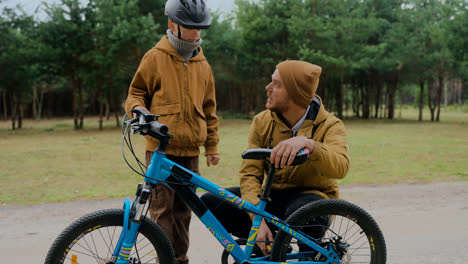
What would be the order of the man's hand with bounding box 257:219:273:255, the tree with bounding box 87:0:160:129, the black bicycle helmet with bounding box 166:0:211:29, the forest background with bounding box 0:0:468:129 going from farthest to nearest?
the forest background with bounding box 0:0:468:129 → the tree with bounding box 87:0:160:129 → the black bicycle helmet with bounding box 166:0:211:29 → the man's hand with bounding box 257:219:273:255

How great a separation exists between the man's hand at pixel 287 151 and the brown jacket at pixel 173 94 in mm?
932

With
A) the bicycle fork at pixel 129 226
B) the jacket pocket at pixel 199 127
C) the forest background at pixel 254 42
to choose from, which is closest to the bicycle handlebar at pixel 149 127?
the bicycle fork at pixel 129 226

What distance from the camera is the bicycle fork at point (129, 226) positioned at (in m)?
2.28

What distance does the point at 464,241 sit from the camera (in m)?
4.17

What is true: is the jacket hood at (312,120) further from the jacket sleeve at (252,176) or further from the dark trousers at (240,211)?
the dark trousers at (240,211)

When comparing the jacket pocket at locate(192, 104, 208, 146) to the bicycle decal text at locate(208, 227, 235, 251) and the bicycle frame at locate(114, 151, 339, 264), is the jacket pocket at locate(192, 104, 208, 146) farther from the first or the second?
the bicycle decal text at locate(208, 227, 235, 251)

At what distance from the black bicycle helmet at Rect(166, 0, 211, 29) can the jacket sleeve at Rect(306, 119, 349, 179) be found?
46.1 inches

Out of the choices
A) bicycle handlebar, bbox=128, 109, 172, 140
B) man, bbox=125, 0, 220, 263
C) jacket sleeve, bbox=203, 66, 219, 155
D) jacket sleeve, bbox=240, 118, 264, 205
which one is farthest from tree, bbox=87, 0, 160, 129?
bicycle handlebar, bbox=128, 109, 172, 140

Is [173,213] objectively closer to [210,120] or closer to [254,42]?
[210,120]

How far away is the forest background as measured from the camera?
79.7 feet

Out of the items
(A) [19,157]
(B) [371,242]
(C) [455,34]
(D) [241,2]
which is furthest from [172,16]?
(D) [241,2]

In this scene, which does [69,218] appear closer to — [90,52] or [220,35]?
[90,52]

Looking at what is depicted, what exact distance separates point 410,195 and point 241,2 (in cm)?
2837

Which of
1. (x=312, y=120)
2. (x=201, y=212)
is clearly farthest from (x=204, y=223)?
(x=312, y=120)
